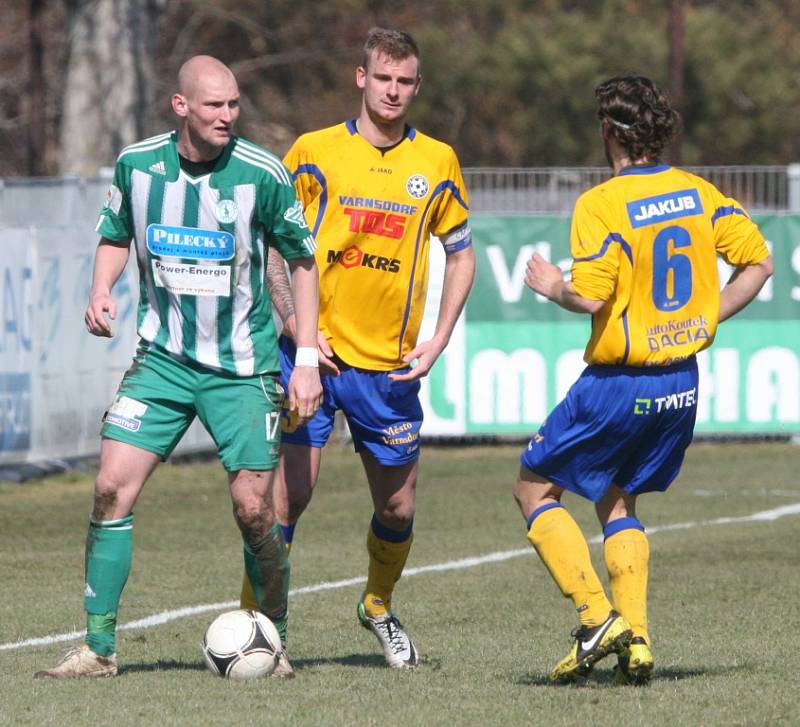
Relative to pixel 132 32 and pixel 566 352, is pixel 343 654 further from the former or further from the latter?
pixel 132 32

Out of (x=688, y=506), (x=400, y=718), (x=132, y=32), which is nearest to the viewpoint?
(x=400, y=718)

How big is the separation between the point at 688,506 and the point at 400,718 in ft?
23.8

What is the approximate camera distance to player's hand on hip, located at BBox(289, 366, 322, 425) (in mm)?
6430

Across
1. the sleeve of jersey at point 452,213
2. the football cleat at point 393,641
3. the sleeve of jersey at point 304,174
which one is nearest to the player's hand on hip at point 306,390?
the sleeve of jersey at point 304,174

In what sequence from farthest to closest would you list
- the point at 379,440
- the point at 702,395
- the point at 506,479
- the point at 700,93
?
the point at 700,93, the point at 702,395, the point at 506,479, the point at 379,440

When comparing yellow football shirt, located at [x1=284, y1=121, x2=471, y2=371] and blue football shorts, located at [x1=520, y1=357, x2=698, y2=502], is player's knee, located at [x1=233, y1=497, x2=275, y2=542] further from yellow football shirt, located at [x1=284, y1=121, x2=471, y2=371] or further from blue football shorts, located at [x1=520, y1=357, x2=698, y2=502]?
blue football shorts, located at [x1=520, y1=357, x2=698, y2=502]

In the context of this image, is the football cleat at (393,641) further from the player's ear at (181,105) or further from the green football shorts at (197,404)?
the player's ear at (181,105)

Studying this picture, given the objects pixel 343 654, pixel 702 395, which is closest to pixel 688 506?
pixel 702 395

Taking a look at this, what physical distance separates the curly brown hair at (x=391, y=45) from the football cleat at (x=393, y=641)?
6.94ft

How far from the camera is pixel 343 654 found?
287 inches

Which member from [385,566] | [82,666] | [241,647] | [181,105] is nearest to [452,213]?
[181,105]

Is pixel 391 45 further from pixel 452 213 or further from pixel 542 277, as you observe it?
pixel 542 277

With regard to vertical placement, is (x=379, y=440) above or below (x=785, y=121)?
below

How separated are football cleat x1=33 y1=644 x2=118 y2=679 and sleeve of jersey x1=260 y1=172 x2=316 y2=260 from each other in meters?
1.54
